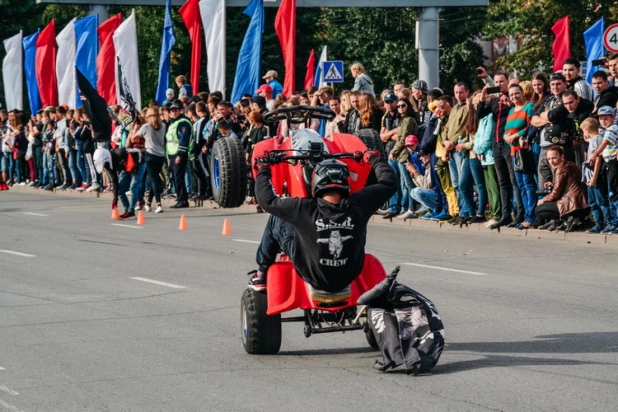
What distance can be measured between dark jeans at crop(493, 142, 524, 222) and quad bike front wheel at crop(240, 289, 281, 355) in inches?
366

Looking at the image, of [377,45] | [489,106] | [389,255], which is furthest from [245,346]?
[377,45]

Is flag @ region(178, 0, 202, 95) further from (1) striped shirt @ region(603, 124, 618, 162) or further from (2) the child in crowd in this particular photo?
(1) striped shirt @ region(603, 124, 618, 162)

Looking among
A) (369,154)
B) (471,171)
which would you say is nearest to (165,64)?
(471,171)

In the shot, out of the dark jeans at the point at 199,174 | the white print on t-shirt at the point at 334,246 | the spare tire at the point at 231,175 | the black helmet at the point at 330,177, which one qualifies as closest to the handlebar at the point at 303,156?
the black helmet at the point at 330,177

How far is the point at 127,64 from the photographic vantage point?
30734mm

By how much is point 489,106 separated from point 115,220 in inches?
308

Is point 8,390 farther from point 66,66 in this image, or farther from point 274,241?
point 66,66

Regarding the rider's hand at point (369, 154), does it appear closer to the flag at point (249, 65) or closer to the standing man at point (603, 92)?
the standing man at point (603, 92)

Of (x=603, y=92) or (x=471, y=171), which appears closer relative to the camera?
(x=603, y=92)

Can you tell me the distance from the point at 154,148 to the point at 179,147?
0.52 m

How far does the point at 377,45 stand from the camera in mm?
62250

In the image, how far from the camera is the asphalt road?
7414mm

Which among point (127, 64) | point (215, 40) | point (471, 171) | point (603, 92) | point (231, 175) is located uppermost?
point (215, 40)

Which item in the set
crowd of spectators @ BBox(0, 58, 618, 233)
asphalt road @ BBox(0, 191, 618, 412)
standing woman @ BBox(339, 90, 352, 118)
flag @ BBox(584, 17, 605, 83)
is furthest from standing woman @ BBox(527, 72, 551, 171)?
flag @ BBox(584, 17, 605, 83)
